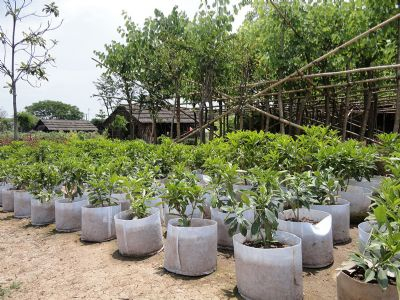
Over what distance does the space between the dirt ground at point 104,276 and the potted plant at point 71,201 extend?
1.54ft

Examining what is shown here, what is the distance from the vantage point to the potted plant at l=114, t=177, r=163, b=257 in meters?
3.81

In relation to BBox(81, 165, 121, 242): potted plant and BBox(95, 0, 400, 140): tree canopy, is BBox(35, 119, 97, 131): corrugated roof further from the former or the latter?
BBox(81, 165, 121, 242): potted plant

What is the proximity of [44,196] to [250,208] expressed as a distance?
3.72 meters

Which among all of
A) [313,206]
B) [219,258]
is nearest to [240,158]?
[313,206]

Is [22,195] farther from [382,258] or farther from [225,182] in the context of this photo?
[382,258]

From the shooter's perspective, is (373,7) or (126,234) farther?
(373,7)

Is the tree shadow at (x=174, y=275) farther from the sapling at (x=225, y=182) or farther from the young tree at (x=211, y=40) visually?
the young tree at (x=211, y=40)

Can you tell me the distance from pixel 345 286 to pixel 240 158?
9.27ft

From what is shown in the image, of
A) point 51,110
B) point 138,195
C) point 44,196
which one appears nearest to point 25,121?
point 51,110

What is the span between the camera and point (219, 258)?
3.69 metres

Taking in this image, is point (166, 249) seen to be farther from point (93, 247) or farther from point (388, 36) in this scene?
point (388, 36)

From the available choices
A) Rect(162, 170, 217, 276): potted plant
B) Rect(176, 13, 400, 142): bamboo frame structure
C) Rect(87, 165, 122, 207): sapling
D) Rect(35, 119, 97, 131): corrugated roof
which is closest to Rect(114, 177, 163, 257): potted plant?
Rect(87, 165, 122, 207): sapling

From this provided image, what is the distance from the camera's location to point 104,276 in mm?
3385

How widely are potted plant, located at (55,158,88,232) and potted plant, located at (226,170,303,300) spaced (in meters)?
2.88
